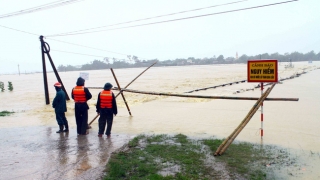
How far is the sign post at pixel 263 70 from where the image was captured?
680 cm

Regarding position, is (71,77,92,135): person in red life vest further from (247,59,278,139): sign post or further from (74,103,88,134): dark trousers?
(247,59,278,139): sign post

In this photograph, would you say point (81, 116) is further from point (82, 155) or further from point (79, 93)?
point (82, 155)

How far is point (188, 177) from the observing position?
16.7 feet

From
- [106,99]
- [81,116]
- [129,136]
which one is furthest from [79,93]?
[129,136]

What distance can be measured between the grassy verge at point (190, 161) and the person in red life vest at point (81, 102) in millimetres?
2053

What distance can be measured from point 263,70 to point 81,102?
5.30 meters

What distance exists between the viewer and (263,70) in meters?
6.98

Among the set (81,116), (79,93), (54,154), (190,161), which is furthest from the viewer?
(81,116)

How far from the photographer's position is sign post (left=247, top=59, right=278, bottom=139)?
6799mm

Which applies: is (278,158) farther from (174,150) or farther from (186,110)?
(186,110)

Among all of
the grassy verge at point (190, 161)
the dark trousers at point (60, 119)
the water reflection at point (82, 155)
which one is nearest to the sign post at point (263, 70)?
the grassy verge at point (190, 161)

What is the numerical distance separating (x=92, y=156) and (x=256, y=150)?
13.0 feet

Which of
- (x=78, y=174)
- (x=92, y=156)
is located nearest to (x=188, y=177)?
(x=78, y=174)

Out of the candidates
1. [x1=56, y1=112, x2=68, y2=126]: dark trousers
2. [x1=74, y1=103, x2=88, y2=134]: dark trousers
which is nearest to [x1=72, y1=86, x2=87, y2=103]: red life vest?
[x1=74, y1=103, x2=88, y2=134]: dark trousers
